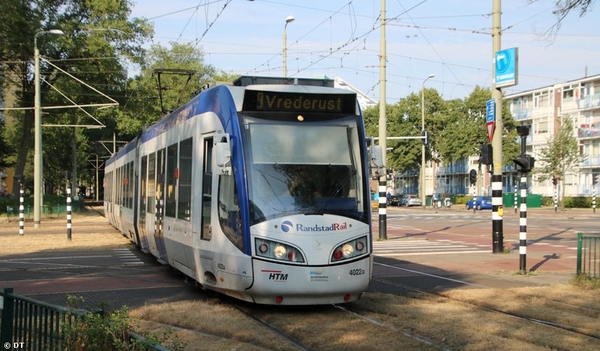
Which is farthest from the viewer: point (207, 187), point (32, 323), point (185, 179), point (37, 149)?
point (37, 149)

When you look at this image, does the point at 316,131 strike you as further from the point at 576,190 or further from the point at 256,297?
the point at 576,190

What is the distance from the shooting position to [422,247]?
862 inches

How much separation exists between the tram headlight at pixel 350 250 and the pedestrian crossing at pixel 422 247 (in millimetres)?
9899

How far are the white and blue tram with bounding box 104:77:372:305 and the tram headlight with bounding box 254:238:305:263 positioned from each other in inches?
0.5

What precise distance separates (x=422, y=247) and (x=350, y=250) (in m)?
13.2

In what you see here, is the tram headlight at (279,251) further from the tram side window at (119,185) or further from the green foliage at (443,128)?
the green foliage at (443,128)

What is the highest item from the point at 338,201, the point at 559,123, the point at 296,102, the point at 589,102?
the point at 589,102

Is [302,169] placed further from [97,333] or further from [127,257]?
[127,257]

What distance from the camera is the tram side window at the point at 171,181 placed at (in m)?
12.1

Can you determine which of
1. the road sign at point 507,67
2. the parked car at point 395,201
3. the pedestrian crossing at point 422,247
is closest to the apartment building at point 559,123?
the parked car at point 395,201

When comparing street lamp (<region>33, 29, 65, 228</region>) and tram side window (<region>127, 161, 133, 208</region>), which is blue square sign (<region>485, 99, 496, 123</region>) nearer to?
tram side window (<region>127, 161, 133, 208</region>)

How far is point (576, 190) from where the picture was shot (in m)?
72.8

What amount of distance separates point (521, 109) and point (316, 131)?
7635 cm

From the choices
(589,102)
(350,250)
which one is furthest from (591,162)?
(350,250)
